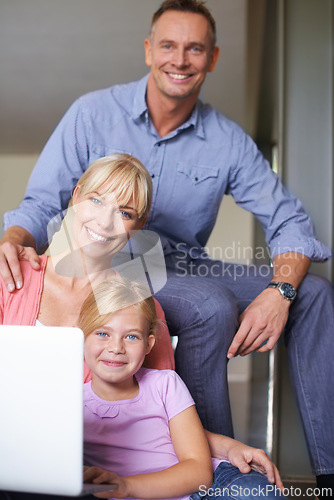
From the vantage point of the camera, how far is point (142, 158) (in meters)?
1.00

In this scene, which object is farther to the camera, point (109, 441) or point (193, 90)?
point (193, 90)

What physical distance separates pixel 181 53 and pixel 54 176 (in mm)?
284

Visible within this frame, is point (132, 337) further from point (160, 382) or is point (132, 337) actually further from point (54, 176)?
point (54, 176)

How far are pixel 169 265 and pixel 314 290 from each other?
25 cm

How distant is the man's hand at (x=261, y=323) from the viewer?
0.93m

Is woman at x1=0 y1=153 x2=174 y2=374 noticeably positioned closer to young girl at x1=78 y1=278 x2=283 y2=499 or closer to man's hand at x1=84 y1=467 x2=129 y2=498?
young girl at x1=78 y1=278 x2=283 y2=499

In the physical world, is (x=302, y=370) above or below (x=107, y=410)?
below

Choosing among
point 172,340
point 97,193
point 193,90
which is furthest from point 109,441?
point 193,90

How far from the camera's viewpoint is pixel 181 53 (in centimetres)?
97

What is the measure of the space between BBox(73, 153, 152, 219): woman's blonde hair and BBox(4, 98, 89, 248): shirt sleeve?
7 centimetres

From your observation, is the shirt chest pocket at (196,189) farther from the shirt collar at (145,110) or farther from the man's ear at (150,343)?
the man's ear at (150,343)

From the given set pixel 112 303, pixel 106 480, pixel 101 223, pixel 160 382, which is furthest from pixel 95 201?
pixel 106 480

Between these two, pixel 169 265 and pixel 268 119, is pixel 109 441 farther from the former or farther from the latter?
pixel 268 119

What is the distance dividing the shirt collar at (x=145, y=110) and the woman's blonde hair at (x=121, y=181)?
0.17 m
